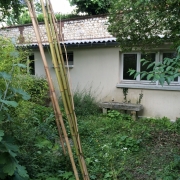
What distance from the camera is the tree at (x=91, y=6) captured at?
15565mm

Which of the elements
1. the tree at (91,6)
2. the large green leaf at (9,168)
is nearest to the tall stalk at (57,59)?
the large green leaf at (9,168)

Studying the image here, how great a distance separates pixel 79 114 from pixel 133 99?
80.1 inches

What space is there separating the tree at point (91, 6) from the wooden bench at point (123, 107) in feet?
33.8

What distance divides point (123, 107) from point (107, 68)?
1669 mm

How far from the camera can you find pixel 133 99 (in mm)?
7582

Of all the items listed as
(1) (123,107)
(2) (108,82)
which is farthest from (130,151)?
(2) (108,82)

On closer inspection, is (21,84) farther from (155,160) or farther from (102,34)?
(102,34)

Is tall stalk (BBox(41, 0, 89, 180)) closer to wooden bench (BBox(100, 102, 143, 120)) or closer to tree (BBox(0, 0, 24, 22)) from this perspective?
tree (BBox(0, 0, 24, 22))

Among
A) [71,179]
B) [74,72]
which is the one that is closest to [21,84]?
[71,179]

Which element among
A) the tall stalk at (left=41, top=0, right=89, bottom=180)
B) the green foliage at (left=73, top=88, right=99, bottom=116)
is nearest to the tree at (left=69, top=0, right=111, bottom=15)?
the green foliage at (left=73, top=88, right=99, bottom=116)

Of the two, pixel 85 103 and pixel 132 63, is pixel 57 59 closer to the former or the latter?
pixel 85 103

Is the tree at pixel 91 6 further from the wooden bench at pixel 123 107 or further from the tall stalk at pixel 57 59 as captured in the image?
the tall stalk at pixel 57 59

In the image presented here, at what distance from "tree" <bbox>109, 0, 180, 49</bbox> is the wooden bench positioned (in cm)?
235

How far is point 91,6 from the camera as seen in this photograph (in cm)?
1642
